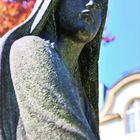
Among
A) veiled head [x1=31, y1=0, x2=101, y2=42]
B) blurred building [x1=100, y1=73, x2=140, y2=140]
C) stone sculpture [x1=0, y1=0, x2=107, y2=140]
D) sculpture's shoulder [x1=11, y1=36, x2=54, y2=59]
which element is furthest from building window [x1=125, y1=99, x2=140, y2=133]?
sculpture's shoulder [x1=11, y1=36, x2=54, y2=59]

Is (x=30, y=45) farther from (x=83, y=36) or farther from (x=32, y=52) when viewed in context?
(x=83, y=36)

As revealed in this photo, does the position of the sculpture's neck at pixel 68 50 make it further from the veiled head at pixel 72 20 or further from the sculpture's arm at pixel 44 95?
the sculpture's arm at pixel 44 95

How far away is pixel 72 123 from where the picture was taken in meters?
2.62

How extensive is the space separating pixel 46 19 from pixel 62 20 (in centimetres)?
10

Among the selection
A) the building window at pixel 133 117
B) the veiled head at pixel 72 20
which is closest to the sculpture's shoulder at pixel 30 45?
the veiled head at pixel 72 20

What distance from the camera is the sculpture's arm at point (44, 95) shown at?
2596 millimetres

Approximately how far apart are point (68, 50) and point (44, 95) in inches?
17.6

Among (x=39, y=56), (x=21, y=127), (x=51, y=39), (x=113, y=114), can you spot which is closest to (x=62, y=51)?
(x=51, y=39)

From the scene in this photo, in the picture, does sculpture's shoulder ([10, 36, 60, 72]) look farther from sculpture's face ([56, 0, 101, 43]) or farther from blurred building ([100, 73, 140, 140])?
blurred building ([100, 73, 140, 140])

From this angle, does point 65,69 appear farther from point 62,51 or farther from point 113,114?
point 113,114

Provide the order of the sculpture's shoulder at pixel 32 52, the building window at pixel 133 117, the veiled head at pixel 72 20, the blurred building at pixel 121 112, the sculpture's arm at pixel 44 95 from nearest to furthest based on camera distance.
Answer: the sculpture's arm at pixel 44 95 → the sculpture's shoulder at pixel 32 52 → the veiled head at pixel 72 20 → the blurred building at pixel 121 112 → the building window at pixel 133 117

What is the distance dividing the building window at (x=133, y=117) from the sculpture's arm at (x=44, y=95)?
20.5 metres

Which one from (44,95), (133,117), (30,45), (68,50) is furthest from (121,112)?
(44,95)

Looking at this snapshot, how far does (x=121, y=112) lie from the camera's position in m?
23.4
